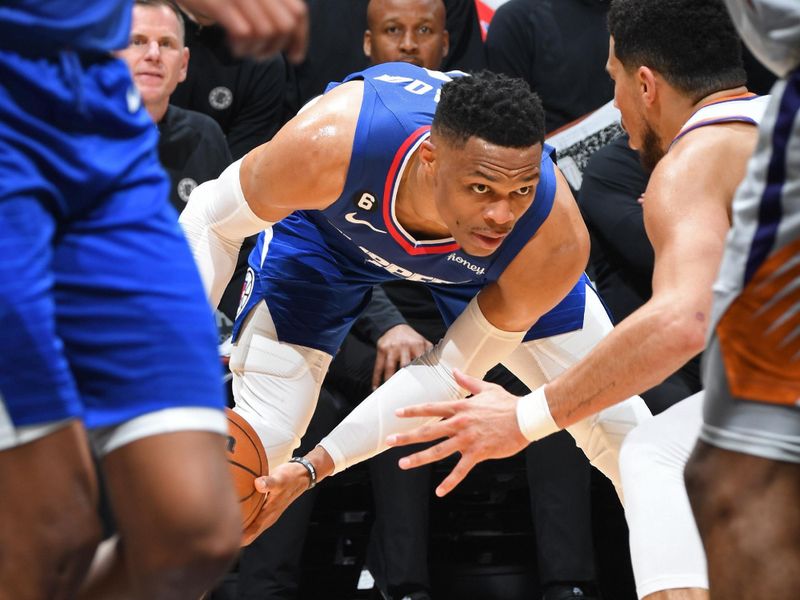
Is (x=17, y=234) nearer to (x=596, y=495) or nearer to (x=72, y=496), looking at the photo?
(x=72, y=496)

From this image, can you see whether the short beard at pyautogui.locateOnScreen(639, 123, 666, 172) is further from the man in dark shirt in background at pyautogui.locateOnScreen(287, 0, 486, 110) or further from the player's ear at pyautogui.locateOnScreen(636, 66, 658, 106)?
the man in dark shirt in background at pyautogui.locateOnScreen(287, 0, 486, 110)

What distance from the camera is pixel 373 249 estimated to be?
12.4 ft

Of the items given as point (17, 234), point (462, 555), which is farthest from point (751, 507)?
point (462, 555)

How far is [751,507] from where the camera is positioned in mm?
1725

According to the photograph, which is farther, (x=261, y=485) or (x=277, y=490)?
(x=277, y=490)

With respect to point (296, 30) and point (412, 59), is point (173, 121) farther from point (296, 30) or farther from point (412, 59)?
point (296, 30)

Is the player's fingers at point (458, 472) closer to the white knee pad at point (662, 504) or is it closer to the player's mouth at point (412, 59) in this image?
the white knee pad at point (662, 504)

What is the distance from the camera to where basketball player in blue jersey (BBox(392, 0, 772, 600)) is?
2604mm

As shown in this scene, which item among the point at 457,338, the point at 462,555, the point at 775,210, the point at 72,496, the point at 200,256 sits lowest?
the point at 462,555

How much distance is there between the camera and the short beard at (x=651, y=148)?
135 inches

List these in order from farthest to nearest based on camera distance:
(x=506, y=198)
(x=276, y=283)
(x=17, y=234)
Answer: (x=276, y=283) → (x=506, y=198) → (x=17, y=234)

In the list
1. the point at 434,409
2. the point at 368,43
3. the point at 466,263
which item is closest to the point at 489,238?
the point at 466,263

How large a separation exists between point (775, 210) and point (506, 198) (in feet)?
5.59

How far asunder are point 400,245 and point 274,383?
66cm
